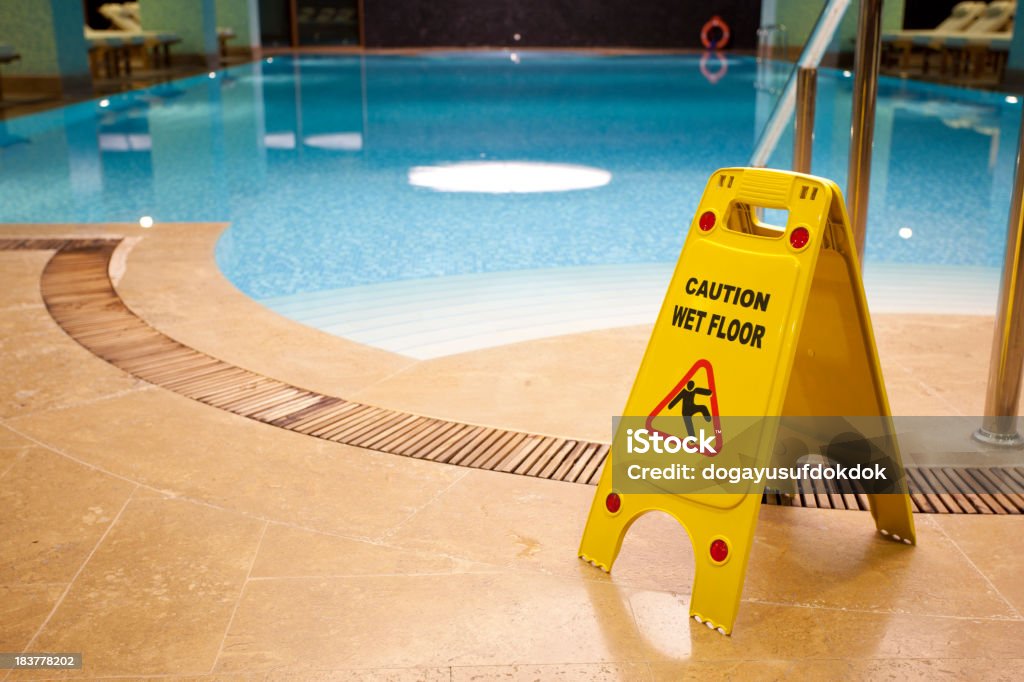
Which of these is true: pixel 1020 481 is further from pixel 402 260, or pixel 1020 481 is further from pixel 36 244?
pixel 36 244

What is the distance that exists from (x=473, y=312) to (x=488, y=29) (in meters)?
23.0

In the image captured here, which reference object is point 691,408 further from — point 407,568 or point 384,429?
point 384,429

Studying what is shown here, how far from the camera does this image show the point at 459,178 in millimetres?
7363

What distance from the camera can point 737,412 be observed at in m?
1.72

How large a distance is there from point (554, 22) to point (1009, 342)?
24729mm

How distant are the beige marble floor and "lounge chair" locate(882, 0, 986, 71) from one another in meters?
15.0

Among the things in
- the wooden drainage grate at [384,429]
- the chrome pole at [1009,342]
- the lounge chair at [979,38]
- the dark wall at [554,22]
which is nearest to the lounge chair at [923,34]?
the lounge chair at [979,38]

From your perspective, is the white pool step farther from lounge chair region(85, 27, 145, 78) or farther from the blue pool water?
lounge chair region(85, 27, 145, 78)

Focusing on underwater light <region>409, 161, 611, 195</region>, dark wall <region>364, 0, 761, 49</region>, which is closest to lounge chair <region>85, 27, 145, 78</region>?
underwater light <region>409, 161, 611, 195</region>

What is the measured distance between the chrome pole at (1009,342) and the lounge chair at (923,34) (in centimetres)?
1492

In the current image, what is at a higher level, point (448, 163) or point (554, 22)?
point (554, 22)

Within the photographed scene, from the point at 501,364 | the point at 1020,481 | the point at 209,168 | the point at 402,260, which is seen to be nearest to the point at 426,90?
the point at 209,168

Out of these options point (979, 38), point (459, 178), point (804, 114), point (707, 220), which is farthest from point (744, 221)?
point (979, 38)

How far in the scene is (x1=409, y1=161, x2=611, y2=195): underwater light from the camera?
7.01m
